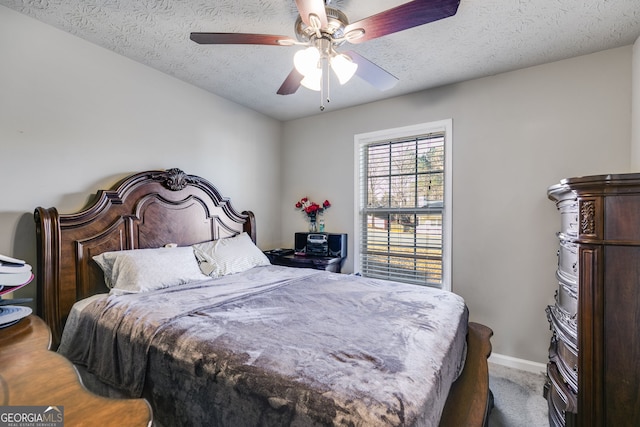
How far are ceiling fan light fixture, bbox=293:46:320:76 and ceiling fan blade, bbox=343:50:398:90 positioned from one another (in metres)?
0.22

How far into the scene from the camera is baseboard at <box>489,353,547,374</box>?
2.55 metres

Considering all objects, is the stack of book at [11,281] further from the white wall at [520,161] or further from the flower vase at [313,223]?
the white wall at [520,161]

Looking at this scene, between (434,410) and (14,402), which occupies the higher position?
(14,402)

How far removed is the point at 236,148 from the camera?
140 inches

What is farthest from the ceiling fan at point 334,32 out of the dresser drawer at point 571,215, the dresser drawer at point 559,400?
the dresser drawer at point 559,400

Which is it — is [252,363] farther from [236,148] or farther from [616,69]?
[616,69]

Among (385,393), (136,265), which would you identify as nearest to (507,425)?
(385,393)

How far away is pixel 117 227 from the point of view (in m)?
2.37

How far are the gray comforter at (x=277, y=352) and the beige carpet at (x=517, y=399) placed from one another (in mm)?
813

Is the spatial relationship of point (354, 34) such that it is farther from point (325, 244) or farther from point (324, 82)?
point (325, 244)

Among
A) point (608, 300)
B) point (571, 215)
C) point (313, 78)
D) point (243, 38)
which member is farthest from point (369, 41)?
point (608, 300)

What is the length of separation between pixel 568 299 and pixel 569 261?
238 mm

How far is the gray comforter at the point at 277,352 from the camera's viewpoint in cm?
100

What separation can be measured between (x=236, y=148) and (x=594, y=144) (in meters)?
3.49
